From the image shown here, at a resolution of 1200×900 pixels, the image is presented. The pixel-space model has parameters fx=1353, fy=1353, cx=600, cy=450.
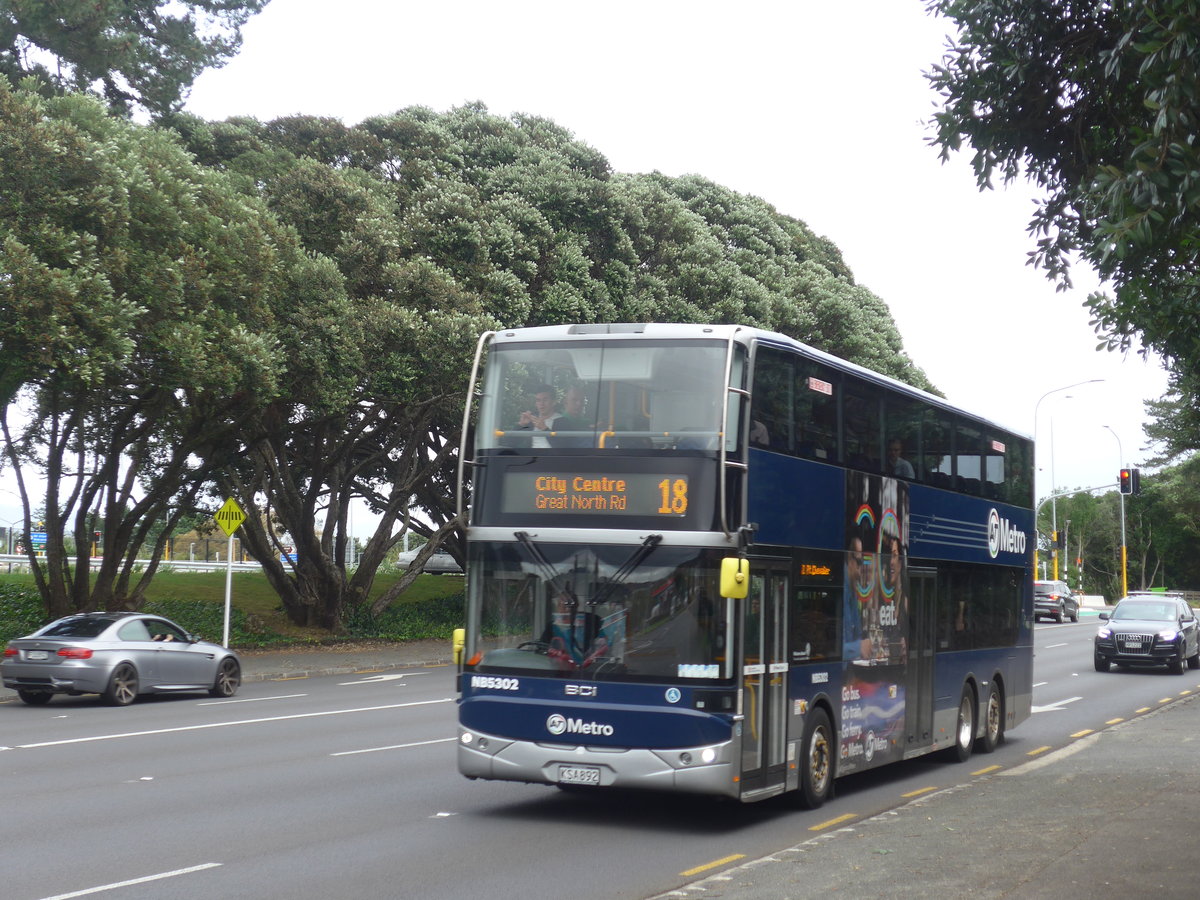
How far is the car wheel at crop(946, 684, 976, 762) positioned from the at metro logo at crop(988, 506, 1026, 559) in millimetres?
1801

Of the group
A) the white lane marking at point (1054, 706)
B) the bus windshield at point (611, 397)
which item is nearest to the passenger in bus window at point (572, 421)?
the bus windshield at point (611, 397)

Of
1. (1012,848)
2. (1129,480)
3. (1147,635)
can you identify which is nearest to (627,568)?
(1012,848)

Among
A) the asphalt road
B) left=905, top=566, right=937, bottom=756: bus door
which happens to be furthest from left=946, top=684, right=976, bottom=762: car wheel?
left=905, top=566, right=937, bottom=756: bus door

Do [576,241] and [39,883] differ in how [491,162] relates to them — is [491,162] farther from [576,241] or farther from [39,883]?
[39,883]

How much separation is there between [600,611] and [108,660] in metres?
12.0

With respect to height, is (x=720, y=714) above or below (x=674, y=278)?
below

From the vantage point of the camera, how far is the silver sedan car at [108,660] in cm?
1977

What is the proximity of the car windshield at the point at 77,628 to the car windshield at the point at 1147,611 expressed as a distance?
75.0ft

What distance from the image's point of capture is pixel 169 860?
8867 millimetres

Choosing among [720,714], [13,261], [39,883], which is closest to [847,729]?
[720,714]

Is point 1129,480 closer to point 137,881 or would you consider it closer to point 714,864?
point 714,864

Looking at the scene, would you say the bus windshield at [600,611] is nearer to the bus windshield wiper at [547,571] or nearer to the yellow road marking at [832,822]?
the bus windshield wiper at [547,571]

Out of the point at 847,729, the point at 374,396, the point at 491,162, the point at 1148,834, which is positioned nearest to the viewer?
the point at 1148,834

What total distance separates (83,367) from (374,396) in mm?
8221
